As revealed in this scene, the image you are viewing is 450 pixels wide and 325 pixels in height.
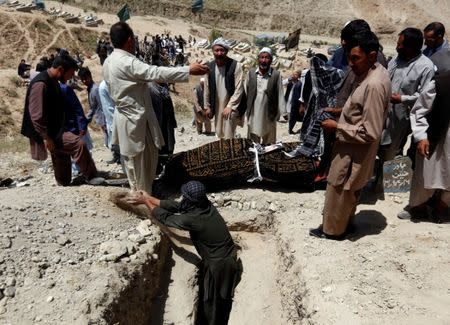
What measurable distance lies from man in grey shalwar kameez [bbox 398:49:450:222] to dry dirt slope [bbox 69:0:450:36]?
31.4 meters

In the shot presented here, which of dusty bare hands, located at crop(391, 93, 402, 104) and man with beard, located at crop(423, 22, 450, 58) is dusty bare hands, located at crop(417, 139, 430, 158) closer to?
dusty bare hands, located at crop(391, 93, 402, 104)

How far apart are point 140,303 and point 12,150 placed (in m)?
6.38

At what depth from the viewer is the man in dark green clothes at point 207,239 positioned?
3670 mm

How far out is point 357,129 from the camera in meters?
3.23

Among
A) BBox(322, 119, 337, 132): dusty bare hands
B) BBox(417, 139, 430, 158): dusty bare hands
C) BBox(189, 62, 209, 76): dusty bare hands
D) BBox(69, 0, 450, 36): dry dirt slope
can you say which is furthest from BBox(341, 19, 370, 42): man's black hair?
BBox(69, 0, 450, 36): dry dirt slope

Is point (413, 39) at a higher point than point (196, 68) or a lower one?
higher

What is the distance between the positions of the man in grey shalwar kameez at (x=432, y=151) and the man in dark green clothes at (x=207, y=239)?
1.92 m

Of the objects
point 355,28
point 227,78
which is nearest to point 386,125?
point 355,28

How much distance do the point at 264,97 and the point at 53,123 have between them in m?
2.67

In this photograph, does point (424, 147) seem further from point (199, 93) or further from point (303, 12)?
point (303, 12)

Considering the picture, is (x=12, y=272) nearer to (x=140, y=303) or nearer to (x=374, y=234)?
(x=140, y=303)

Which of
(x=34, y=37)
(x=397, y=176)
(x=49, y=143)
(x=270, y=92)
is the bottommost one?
(x=34, y=37)

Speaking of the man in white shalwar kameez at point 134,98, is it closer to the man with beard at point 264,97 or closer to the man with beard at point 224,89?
the man with beard at point 224,89

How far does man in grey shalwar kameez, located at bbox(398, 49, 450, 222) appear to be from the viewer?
3.61 m
